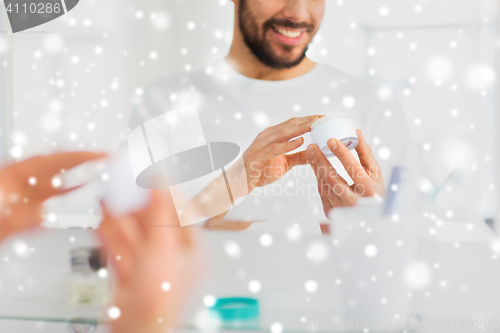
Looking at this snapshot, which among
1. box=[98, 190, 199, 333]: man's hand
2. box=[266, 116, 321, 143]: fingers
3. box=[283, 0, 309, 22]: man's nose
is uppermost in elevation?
box=[283, 0, 309, 22]: man's nose

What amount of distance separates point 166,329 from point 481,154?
517mm

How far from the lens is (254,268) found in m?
0.56

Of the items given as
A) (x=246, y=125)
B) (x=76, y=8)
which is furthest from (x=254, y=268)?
(x=76, y=8)

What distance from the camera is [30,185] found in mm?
607

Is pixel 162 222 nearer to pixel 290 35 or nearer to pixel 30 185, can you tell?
pixel 30 185

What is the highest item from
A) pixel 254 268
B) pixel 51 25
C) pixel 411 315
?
pixel 51 25

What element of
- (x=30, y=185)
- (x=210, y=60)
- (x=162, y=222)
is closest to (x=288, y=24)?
(x=210, y=60)

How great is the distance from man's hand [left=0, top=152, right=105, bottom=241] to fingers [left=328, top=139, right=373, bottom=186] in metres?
0.38

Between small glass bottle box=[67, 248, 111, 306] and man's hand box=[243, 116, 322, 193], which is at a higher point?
man's hand box=[243, 116, 322, 193]

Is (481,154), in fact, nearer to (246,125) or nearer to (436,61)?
(436,61)

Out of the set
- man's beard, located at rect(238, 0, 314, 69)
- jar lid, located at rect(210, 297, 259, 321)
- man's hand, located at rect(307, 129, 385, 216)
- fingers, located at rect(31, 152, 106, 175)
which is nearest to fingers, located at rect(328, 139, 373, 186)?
man's hand, located at rect(307, 129, 385, 216)

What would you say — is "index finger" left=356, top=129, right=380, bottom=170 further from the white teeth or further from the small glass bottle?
the small glass bottle

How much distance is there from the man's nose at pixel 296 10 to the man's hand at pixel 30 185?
373mm

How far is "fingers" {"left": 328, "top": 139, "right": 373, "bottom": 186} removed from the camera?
1.58 feet
